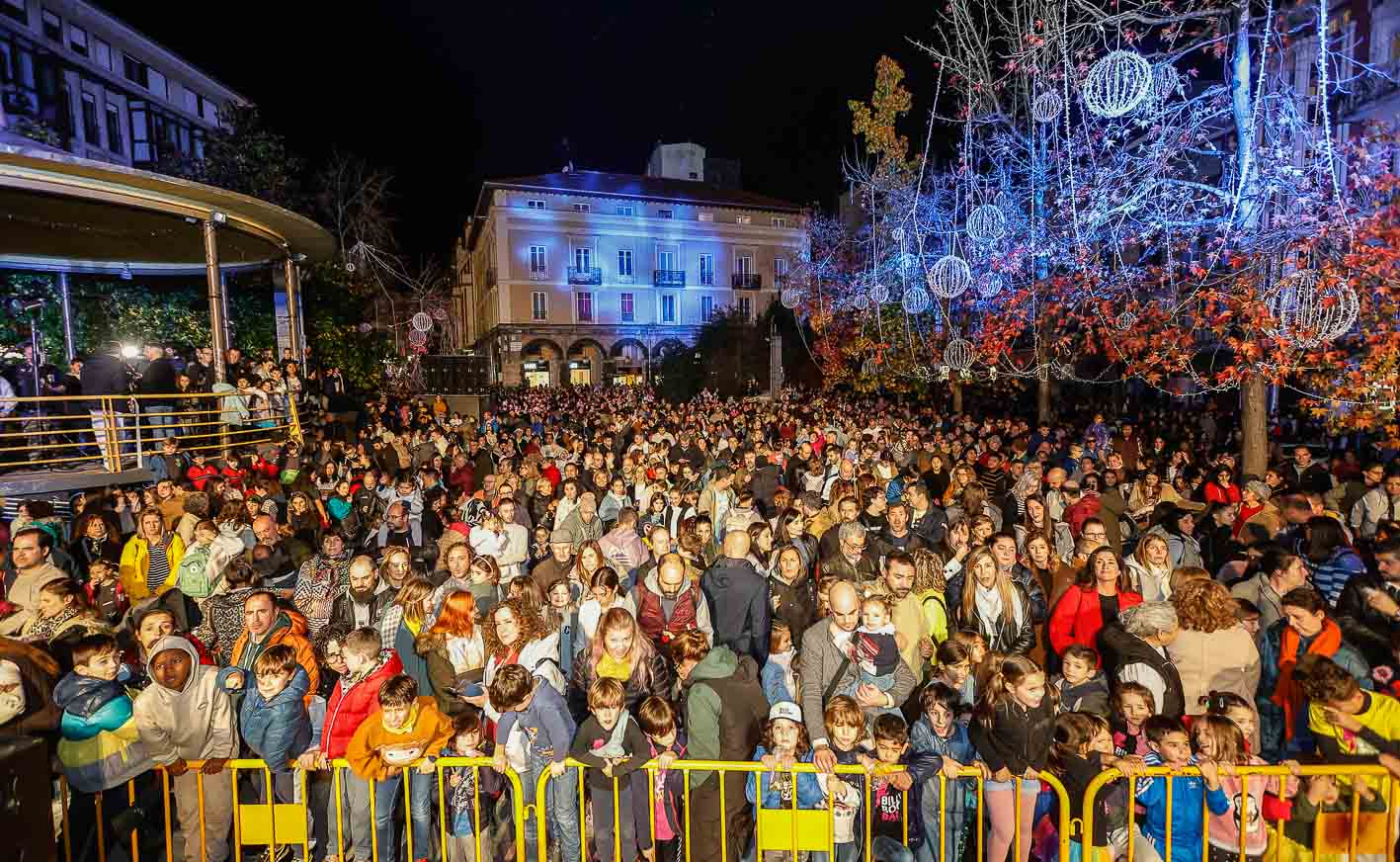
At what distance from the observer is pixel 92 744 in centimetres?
329

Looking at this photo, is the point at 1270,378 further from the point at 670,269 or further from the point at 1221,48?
the point at 670,269

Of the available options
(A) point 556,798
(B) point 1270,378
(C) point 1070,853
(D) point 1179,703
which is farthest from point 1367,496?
(A) point 556,798

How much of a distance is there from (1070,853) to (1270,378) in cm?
799

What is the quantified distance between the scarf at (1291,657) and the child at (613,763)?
3.44m

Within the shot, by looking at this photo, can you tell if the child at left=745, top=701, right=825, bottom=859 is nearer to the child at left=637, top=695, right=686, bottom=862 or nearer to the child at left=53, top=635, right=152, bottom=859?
the child at left=637, top=695, right=686, bottom=862

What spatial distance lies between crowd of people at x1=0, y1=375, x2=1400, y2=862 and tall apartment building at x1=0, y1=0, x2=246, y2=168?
78.0ft

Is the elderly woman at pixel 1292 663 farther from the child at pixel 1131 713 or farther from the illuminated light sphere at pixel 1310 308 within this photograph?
the illuminated light sphere at pixel 1310 308

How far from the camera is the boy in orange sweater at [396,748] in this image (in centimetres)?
345

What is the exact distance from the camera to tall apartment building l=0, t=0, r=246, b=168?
878 inches

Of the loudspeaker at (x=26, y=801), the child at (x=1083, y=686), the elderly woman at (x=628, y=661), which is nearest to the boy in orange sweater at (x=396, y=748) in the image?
the elderly woman at (x=628, y=661)

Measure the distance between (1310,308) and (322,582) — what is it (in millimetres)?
9412

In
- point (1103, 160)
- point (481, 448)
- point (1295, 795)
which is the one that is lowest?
point (1295, 795)

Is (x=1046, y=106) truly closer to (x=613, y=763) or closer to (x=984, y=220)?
(x=984, y=220)

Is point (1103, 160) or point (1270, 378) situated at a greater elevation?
point (1103, 160)
